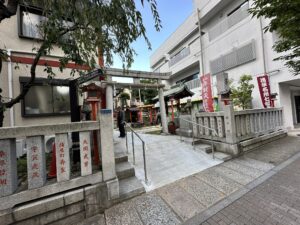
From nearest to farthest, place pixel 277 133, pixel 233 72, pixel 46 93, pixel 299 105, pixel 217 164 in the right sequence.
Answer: pixel 217 164, pixel 46 93, pixel 277 133, pixel 233 72, pixel 299 105

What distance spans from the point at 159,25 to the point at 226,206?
388cm

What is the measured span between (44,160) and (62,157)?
267 millimetres

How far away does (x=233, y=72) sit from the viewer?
12.6 meters

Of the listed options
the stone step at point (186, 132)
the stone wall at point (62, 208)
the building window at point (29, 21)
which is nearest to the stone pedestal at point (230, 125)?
the stone step at point (186, 132)

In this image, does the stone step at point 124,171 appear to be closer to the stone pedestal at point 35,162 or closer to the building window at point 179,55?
the stone pedestal at point 35,162

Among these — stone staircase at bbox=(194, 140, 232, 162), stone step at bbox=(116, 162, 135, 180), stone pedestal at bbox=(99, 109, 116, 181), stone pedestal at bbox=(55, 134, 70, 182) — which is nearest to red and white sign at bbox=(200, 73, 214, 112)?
stone staircase at bbox=(194, 140, 232, 162)

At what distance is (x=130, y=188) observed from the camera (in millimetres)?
3572

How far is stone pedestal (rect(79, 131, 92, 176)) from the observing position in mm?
2953

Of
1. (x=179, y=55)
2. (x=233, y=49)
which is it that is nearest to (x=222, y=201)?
(x=233, y=49)

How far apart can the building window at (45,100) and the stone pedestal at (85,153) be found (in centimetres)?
378

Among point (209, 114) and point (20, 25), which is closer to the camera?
point (20, 25)

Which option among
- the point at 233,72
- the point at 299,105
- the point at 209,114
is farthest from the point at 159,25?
the point at 299,105

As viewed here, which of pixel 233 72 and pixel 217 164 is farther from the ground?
pixel 233 72

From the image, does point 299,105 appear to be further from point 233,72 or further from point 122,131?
point 122,131
